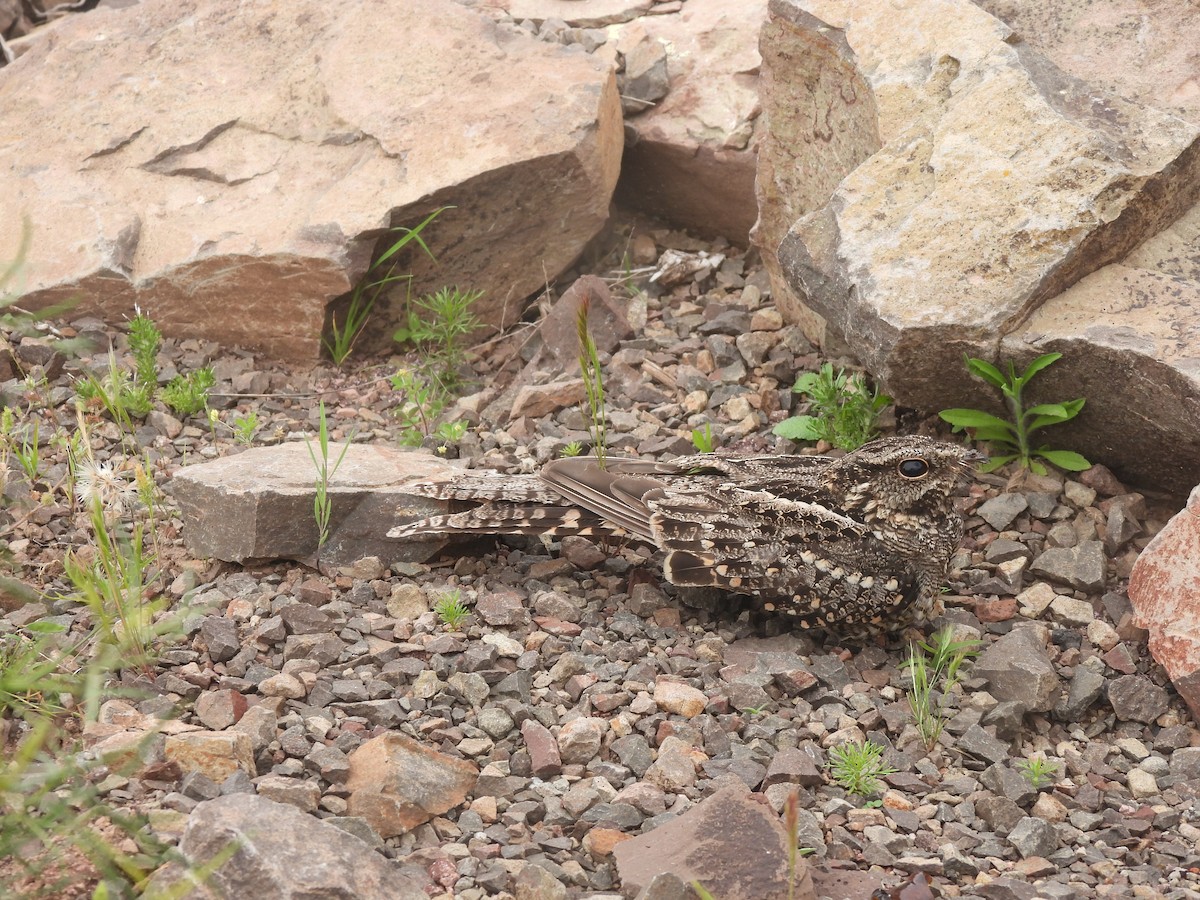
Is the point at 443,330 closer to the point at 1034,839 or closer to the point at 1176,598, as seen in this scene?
the point at 1176,598

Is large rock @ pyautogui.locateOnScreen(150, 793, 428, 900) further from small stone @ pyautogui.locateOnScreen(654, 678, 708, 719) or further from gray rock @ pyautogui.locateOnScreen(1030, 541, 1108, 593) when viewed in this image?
gray rock @ pyautogui.locateOnScreen(1030, 541, 1108, 593)

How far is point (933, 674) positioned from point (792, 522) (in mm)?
641

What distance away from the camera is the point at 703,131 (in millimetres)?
6090

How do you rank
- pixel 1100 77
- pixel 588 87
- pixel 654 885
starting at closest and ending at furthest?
pixel 654 885 < pixel 1100 77 < pixel 588 87

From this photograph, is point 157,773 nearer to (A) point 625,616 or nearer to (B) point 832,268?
(A) point 625,616

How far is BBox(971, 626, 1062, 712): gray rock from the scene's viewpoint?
3.80m

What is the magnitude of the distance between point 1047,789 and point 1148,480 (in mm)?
1449

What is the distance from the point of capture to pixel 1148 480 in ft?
14.8

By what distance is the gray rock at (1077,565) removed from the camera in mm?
4273

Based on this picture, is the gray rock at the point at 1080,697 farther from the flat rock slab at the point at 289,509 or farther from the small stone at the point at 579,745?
the flat rock slab at the point at 289,509

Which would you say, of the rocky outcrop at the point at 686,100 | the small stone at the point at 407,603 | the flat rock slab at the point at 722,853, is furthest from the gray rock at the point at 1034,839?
the rocky outcrop at the point at 686,100

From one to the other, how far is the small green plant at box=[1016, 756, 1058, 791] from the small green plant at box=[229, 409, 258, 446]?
9.91 feet

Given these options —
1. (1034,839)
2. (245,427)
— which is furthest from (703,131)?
(1034,839)

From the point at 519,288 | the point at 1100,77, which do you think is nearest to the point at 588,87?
the point at 519,288
